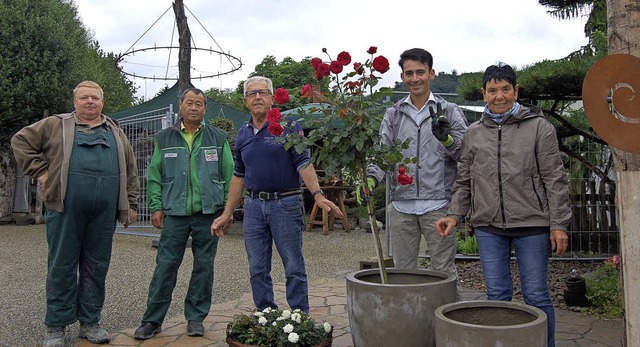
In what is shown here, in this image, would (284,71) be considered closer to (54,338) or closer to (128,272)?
(128,272)

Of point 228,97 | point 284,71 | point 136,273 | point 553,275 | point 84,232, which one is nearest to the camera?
point 84,232

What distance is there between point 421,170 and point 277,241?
1.00m

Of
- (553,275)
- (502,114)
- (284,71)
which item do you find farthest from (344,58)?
(284,71)

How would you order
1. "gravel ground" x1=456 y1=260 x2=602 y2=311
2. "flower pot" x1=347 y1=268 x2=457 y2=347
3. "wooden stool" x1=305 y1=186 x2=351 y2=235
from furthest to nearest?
1. "wooden stool" x1=305 y1=186 x2=351 y2=235
2. "gravel ground" x1=456 y1=260 x2=602 y2=311
3. "flower pot" x1=347 y1=268 x2=457 y2=347

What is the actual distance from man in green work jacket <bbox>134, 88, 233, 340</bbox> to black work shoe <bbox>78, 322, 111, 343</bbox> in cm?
19

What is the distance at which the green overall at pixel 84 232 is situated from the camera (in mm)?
3629

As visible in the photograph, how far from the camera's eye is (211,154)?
3.91 meters

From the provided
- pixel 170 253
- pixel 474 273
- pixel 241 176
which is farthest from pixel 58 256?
pixel 474 273

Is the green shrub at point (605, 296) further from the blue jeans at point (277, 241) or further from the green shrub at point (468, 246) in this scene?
the blue jeans at point (277, 241)

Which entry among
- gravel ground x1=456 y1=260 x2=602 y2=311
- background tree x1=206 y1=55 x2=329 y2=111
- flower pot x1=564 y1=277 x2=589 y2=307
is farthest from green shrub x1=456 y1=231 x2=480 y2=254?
background tree x1=206 y1=55 x2=329 y2=111

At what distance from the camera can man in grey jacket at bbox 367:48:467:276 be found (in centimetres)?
330

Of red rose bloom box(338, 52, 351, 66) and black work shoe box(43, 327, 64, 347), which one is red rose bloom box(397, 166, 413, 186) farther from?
black work shoe box(43, 327, 64, 347)

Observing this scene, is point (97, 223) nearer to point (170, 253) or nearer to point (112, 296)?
point (170, 253)

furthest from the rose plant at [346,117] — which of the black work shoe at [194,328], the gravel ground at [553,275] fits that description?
the gravel ground at [553,275]
